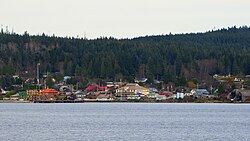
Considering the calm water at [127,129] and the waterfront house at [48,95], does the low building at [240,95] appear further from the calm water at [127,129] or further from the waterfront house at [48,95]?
the calm water at [127,129]

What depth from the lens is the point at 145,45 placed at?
197m

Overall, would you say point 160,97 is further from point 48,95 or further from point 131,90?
point 48,95

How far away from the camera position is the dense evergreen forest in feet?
566

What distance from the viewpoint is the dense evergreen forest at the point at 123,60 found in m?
173

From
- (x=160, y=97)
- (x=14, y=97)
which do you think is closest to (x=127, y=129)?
(x=160, y=97)

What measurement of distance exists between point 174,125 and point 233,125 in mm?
5212

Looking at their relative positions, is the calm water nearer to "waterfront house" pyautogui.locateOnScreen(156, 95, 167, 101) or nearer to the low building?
the low building

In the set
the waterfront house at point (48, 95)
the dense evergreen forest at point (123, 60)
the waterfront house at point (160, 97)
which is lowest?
the waterfront house at point (160, 97)

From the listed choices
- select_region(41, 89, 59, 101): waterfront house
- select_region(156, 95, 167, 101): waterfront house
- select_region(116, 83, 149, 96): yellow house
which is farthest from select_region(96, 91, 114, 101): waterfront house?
select_region(156, 95, 167, 101): waterfront house

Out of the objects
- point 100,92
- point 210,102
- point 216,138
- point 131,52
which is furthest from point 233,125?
point 131,52

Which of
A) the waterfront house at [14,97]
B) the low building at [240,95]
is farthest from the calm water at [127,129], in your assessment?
the waterfront house at [14,97]

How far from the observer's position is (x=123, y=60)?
18375 centimetres

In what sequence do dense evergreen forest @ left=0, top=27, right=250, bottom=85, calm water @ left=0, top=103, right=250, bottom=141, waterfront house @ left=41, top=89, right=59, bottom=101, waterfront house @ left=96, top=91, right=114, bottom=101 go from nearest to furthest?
calm water @ left=0, top=103, right=250, bottom=141 < waterfront house @ left=41, top=89, right=59, bottom=101 < waterfront house @ left=96, top=91, right=114, bottom=101 < dense evergreen forest @ left=0, top=27, right=250, bottom=85

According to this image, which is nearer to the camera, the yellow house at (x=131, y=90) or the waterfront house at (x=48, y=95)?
the waterfront house at (x=48, y=95)
